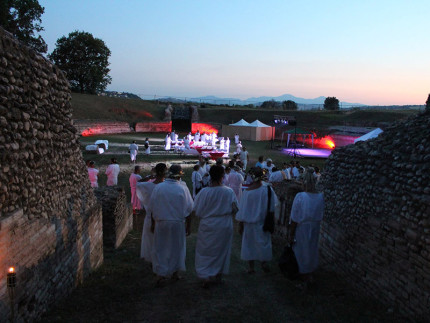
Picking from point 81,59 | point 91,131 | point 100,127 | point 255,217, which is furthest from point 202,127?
point 255,217

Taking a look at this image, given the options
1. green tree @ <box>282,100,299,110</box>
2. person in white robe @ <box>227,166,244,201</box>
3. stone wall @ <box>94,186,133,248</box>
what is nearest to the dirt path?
stone wall @ <box>94,186,133,248</box>

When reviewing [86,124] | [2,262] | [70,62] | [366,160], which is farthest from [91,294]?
[70,62]

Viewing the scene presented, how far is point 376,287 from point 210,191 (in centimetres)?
246

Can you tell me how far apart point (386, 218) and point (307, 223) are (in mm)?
1000

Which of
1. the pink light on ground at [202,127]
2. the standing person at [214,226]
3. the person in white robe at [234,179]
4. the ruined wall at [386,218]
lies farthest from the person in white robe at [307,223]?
the pink light on ground at [202,127]

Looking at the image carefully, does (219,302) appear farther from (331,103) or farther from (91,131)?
(331,103)

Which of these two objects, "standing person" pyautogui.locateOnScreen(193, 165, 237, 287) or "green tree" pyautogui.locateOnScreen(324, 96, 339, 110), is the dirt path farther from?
"green tree" pyautogui.locateOnScreen(324, 96, 339, 110)

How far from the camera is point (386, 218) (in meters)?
4.89

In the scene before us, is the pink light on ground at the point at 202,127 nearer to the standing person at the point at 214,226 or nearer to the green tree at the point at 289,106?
the green tree at the point at 289,106

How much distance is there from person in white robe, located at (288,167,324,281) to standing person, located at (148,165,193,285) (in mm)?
1450

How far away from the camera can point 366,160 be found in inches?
235

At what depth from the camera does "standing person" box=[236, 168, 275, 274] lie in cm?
541

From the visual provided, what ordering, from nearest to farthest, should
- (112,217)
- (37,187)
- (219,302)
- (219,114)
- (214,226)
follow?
(37,187)
(219,302)
(214,226)
(112,217)
(219,114)

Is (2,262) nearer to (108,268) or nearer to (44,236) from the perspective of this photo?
(44,236)
